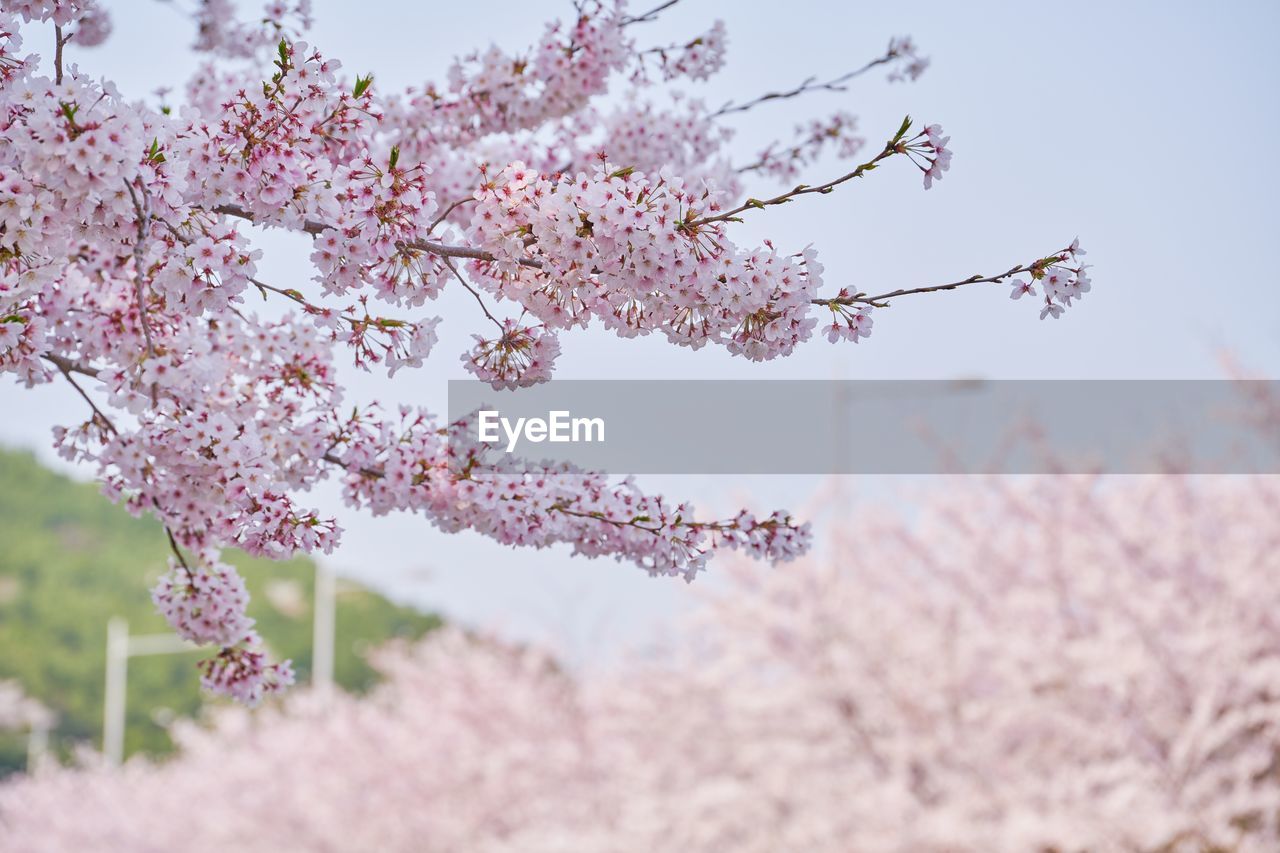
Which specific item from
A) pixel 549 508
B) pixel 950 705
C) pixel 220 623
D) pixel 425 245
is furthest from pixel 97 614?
pixel 425 245

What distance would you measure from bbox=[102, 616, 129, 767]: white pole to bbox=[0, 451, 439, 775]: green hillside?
29cm

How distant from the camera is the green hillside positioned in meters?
36.7

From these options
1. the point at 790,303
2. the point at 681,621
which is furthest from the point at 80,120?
the point at 681,621

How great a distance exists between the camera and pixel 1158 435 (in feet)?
35.4

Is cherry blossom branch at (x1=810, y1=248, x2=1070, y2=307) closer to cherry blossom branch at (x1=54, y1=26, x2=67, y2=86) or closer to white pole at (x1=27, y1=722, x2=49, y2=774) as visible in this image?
cherry blossom branch at (x1=54, y1=26, x2=67, y2=86)

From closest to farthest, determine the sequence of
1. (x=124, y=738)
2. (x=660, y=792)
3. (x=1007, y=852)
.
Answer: (x=1007, y=852) → (x=660, y=792) → (x=124, y=738)

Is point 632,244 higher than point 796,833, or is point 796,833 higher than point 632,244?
point 632,244

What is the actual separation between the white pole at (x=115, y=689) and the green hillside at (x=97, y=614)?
0.29 metres

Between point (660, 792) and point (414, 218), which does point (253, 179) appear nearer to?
point (414, 218)

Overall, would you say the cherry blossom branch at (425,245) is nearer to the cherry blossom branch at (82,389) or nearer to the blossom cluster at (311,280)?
the blossom cluster at (311,280)

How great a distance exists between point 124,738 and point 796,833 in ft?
100

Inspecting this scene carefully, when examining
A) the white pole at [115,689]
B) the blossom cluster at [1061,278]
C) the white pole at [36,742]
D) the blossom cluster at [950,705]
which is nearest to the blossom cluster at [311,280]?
the blossom cluster at [1061,278]

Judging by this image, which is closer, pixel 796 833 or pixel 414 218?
pixel 414 218

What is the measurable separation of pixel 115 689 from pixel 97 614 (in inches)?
382
